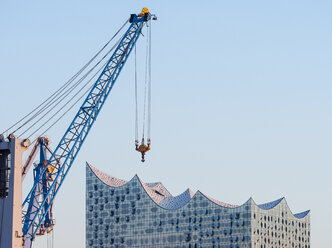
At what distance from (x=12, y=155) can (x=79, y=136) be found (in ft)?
51.0

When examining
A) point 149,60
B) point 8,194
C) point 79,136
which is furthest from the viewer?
point 149,60

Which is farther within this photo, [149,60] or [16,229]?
[149,60]

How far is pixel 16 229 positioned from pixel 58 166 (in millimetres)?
17531

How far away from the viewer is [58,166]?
127250 millimetres

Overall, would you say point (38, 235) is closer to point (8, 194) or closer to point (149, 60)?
point (8, 194)

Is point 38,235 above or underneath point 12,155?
underneath

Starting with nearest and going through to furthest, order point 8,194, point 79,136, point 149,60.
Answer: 1. point 8,194
2. point 79,136
3. point 149,60

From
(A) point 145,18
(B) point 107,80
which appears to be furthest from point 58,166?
(A) point 145,18

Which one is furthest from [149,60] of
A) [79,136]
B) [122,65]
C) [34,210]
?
[34,210]

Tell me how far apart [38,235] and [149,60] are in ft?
105


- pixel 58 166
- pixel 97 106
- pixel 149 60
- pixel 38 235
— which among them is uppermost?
pixel 149 60

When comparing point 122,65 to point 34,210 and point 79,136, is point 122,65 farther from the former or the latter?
point 34,210

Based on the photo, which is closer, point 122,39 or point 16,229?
point 16,229

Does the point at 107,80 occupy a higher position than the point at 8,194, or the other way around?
the point at 107,80
